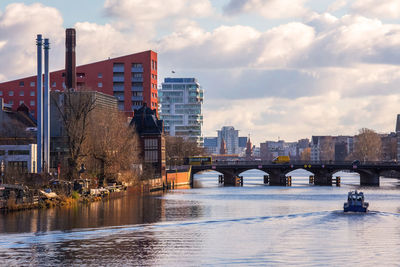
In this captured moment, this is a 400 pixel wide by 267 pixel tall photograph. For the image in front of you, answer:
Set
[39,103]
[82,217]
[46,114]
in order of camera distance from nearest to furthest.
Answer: [82,217]
[39,103]
[46,114]

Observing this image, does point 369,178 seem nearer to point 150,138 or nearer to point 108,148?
point 150,138

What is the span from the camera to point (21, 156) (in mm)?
113438

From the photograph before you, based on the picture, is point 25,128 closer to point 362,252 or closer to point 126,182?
point 126,182

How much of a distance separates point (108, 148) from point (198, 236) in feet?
185

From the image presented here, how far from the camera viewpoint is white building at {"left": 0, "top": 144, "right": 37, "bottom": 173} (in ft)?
368

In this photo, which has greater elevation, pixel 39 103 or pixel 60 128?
pixel 39 103

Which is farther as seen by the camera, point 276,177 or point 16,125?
point 276,177

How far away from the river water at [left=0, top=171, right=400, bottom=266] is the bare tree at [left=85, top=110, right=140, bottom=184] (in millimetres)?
22352

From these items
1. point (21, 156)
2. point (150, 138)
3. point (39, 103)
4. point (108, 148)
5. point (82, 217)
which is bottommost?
point (82, 217)

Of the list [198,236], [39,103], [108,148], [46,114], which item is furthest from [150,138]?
[198,236]

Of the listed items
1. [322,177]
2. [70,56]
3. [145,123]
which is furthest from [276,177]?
[70,56]

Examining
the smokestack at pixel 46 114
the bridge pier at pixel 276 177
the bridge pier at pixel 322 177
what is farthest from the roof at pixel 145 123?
the bridge pier at pixel 322 177

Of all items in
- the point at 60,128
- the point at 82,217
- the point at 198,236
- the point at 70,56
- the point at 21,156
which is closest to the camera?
the point at 198,236

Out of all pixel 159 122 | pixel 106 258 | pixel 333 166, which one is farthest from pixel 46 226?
pixel 333 166
